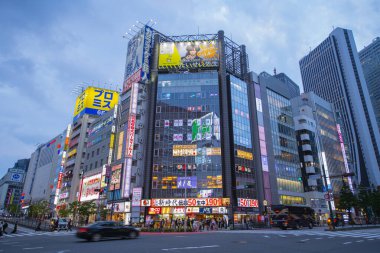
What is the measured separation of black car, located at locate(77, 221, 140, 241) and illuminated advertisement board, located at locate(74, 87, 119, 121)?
82.6 meters

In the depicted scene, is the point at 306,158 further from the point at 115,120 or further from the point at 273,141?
the point at 115,120

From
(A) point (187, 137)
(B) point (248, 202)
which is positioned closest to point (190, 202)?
(B) point (248, 202)

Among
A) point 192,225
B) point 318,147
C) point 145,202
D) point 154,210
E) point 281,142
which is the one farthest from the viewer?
point 318,147

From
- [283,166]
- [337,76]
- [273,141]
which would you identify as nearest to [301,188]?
[283,166]

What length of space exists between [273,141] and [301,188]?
15675mm

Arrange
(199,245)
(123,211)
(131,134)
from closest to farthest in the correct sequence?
1. (199,245)
2. (123,211)
3. (131,134)

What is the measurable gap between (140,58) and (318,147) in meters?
57.5

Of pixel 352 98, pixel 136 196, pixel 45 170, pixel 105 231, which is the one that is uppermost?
pixel 352 98

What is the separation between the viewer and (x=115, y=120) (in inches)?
2881

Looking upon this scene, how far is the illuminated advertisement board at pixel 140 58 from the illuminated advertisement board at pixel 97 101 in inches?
1083

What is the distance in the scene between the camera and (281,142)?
73.7 meters

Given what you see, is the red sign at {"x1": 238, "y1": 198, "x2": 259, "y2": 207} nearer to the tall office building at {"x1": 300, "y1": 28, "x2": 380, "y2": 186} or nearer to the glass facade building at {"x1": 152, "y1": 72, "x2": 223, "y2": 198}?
the glass facade building at {"x1": 152, "y1": 72, "x2": 223, "y2": 198}

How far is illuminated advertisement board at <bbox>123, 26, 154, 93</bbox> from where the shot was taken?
68.4 meters

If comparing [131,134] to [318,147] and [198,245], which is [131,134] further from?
[318,147]
